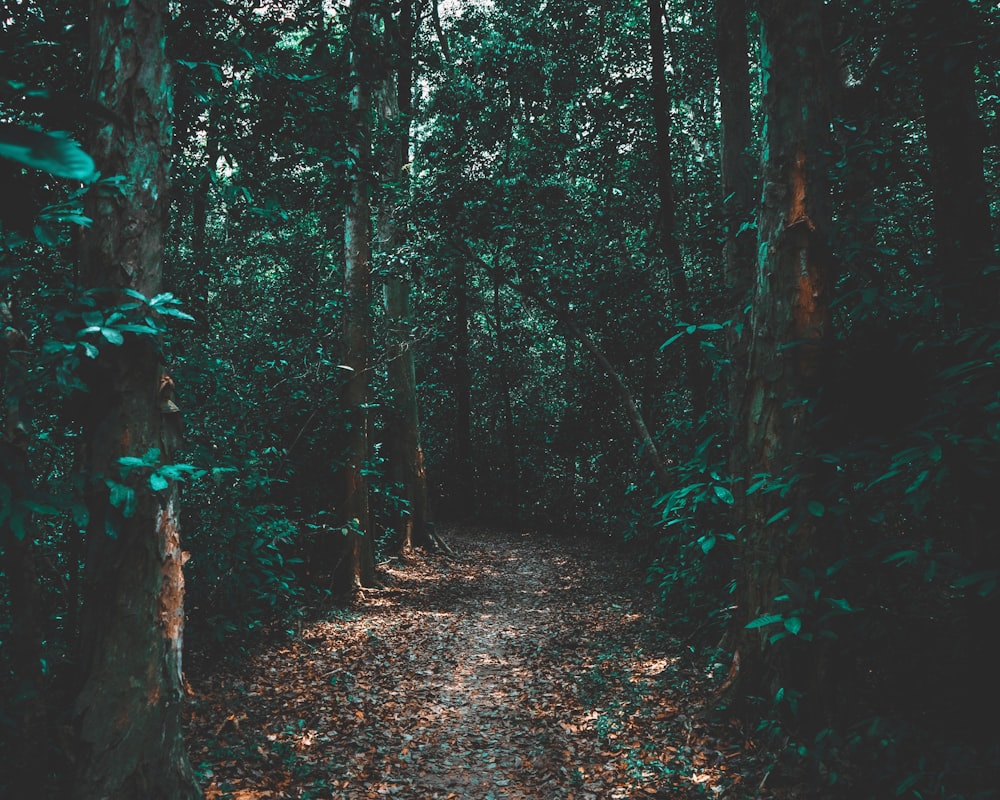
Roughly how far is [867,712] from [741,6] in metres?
6.66

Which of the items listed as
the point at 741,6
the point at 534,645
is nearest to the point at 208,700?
the point at 534,645

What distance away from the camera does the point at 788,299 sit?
4.57 m

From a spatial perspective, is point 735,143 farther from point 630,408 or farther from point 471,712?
point 471,712

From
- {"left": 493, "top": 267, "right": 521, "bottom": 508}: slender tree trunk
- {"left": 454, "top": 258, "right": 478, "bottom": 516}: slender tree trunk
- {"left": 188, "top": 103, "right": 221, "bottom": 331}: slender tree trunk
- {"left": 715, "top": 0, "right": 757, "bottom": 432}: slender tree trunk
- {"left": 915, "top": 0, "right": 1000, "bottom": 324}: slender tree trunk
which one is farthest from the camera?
{"left": 454, "top": 258, "right": 478, "bottom": 516}: slender tree trunk

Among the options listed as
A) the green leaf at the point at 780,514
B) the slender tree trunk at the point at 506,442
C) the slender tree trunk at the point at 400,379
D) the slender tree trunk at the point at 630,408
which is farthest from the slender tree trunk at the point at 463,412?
the green leaf at the point at 780,514

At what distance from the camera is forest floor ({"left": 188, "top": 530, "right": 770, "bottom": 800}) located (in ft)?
14.7

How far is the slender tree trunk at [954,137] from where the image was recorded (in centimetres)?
409

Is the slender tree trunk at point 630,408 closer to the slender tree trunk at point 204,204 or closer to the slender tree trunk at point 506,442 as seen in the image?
the slender tree trunk at point 506,442

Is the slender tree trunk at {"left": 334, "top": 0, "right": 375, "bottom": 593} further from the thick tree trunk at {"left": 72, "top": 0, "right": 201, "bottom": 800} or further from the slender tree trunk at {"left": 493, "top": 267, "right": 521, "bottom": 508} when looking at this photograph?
the slender tree trunk at {"left": 493, "top": 267, "right": 521, "bottom": 508}

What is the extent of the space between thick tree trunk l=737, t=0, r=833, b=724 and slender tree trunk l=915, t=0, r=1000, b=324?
0.61m

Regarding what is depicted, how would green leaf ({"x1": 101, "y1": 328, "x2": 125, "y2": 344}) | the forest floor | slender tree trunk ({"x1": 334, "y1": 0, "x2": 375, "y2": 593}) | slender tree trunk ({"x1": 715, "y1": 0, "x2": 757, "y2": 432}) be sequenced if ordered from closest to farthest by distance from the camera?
green leaf ({"x1": 101, "y1": 328, "x2": 125, "y2": 344}) → the forest floor → slender tree trunk ({"x1": 715, "y1": 0, "x2": 757, "y2": 432}) → slender tree trunk ({"x1": 334, "y1": 0, "x2": 375, "y2": 593})

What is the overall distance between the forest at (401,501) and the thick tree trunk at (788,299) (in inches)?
0.8

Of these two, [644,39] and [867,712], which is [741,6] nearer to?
[644,39]

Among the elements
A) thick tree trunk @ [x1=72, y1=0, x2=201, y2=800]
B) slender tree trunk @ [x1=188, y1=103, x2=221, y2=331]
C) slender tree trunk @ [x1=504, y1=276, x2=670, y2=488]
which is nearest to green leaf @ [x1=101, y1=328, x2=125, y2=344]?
thick tree trunk @ [x1=72, y1=0, x2=201, y2=800]
